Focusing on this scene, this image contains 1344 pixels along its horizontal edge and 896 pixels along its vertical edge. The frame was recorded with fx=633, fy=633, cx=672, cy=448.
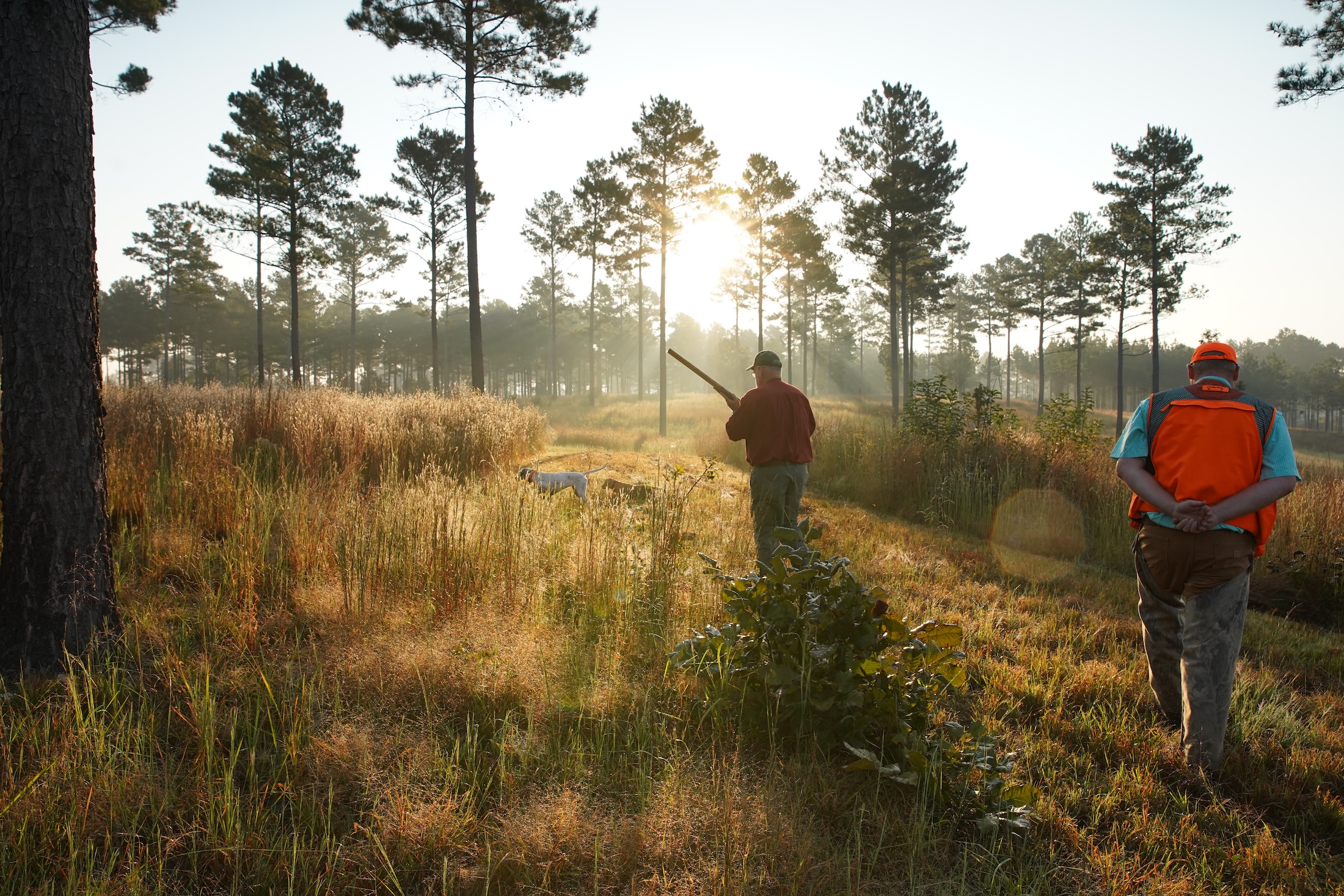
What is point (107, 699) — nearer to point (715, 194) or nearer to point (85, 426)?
point (85, 426)

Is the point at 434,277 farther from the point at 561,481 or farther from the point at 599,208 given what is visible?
the point at 561,481

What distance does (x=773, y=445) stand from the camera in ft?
18.1

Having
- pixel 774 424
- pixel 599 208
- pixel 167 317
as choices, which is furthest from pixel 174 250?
pixel 774 424

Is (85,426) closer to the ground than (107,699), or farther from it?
farther from it

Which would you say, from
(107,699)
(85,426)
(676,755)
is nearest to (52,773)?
(107,699)

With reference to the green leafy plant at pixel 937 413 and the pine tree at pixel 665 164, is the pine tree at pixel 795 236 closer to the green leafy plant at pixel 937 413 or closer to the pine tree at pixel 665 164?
the pine tree at pixel 665 164

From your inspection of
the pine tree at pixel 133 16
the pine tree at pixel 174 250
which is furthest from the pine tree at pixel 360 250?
the pine tree at pixel 133 16

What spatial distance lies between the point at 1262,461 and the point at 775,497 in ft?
10.7

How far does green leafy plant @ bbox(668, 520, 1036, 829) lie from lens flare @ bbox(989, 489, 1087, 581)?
4.60 m

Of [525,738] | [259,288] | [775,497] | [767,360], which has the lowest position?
[525,738]

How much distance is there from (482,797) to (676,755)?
749 mm

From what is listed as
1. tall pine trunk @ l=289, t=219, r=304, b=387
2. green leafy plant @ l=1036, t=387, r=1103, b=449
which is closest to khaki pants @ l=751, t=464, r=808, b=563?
green leafy plant @ l=1036, t=387, r=1103, b=449

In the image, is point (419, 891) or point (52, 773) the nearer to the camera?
point (419, 891)

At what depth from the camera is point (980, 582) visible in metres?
5.73
